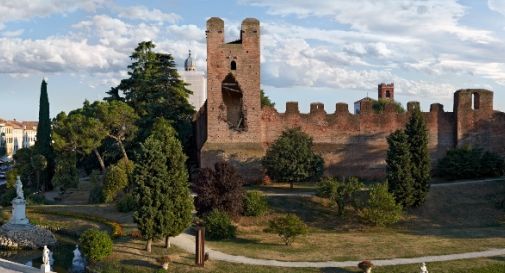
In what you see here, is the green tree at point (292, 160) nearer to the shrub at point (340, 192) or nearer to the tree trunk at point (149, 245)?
the shrub at point (340, 192)

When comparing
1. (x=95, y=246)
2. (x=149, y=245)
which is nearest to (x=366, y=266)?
(x=149, y=245)

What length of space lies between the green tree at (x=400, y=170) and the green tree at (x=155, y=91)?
16258 mm

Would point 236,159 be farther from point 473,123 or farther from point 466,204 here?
point 473,123

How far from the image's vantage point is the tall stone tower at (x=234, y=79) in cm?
3450

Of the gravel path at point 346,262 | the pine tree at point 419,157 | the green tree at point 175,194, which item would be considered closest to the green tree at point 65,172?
the green tree at point 175,194

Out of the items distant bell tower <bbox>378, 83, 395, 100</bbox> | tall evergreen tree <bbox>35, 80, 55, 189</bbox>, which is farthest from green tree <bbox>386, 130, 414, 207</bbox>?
distant bell tower <bbox>378, 83, 395, 100</bbox>

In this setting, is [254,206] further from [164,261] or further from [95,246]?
[95,246]

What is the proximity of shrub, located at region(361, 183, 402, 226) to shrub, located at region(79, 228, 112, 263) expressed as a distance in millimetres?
12225

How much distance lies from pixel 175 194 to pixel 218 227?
10.8 feet

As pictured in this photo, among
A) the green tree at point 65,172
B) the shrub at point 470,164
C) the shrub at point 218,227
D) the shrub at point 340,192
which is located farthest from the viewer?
the green tree at point 65,172

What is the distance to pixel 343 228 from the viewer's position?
2797 centimetres

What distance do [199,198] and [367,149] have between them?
49.0 ft

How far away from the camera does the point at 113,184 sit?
31812mm

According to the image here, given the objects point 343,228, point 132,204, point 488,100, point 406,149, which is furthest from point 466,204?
point 132,204
